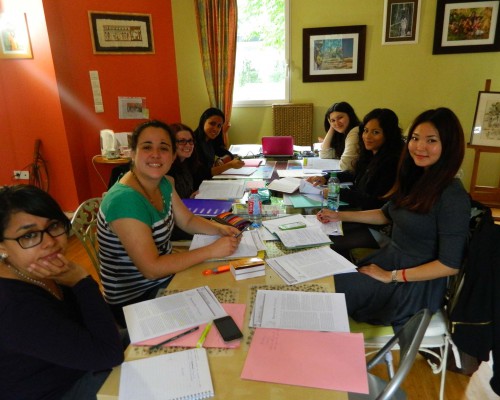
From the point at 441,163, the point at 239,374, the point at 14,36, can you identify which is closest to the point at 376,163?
the point at 441,163

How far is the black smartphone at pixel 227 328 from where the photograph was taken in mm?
975

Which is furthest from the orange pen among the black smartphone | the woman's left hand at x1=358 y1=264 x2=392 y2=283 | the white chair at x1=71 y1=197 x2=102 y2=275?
the white chair at x1=71 y1=197 x2=102 y2=275

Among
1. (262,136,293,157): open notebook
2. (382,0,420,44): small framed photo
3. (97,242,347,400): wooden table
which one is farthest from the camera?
(382,0,420,44): small framed photo

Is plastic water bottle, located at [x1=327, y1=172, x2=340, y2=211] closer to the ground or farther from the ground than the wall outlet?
farther from the ground

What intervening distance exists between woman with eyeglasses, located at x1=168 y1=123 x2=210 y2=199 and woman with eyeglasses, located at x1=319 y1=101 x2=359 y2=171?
43.3 inches

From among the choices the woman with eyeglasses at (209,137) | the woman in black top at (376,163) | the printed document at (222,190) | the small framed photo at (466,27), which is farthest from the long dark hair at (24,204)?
the small framed photo at (466,27)

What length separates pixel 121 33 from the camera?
3.71m

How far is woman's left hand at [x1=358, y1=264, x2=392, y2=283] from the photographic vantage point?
1.51m

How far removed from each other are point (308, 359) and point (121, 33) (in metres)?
3.76

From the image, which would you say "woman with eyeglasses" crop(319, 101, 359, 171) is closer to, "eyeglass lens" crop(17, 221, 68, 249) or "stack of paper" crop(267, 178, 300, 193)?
"stack of paper" crop(267, 178, 300, 193)

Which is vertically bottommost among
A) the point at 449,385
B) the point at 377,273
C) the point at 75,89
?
the point at 449,385

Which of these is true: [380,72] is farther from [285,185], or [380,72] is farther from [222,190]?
[222,190]

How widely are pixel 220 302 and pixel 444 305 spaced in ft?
3.16

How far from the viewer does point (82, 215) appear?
6.37ft
